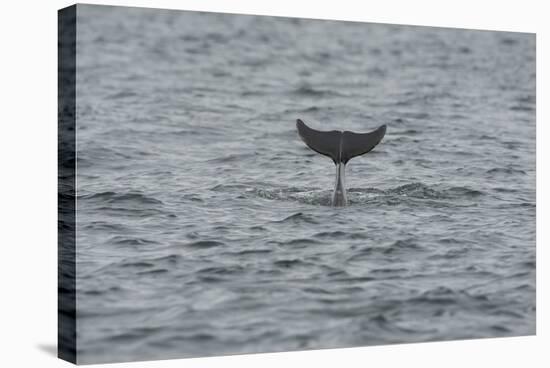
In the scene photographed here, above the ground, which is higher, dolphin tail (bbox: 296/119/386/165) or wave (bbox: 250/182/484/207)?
dolphin tail (bbox: 296/119/386/165)

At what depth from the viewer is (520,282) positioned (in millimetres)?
17641

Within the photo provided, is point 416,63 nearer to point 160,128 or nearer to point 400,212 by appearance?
point 400,212

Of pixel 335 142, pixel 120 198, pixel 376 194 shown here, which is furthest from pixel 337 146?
pixel 120 198

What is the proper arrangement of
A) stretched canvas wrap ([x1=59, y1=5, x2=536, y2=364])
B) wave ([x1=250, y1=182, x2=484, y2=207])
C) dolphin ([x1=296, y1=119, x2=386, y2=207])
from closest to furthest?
stretched canvas wrap ([x1=59, y1=5, x2=536, y2=364]) < wave ([x1=250, y1=182, x2=484, y2=207]) < dolphin ([x1=296, y1=119, x2=386, y2=207])

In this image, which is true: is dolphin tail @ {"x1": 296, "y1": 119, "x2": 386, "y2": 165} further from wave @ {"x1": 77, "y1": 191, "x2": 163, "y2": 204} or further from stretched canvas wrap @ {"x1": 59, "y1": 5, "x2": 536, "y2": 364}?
wave @ {"x1": 77, "y1": 191, "x2": 163, "y2": 204}

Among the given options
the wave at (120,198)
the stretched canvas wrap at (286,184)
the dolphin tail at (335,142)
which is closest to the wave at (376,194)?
the stretched canvas wrap at (286,184)

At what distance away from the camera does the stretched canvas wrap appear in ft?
50.5

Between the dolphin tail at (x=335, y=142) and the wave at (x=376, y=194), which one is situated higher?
the dolphin tail at (x=335, y=142)

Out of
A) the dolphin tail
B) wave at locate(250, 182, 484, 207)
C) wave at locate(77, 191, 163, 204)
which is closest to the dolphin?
the dolphin tail

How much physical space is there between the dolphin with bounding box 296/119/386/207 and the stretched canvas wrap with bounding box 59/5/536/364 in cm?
2

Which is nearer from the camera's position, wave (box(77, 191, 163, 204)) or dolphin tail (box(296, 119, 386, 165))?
wave (box(77, 191, 163, 204))

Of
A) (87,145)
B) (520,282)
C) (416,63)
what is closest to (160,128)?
(87,145)

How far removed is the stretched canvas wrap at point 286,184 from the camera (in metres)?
15.4

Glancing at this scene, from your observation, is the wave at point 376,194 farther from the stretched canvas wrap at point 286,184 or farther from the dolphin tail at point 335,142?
the dolphin tail at point 335,142
